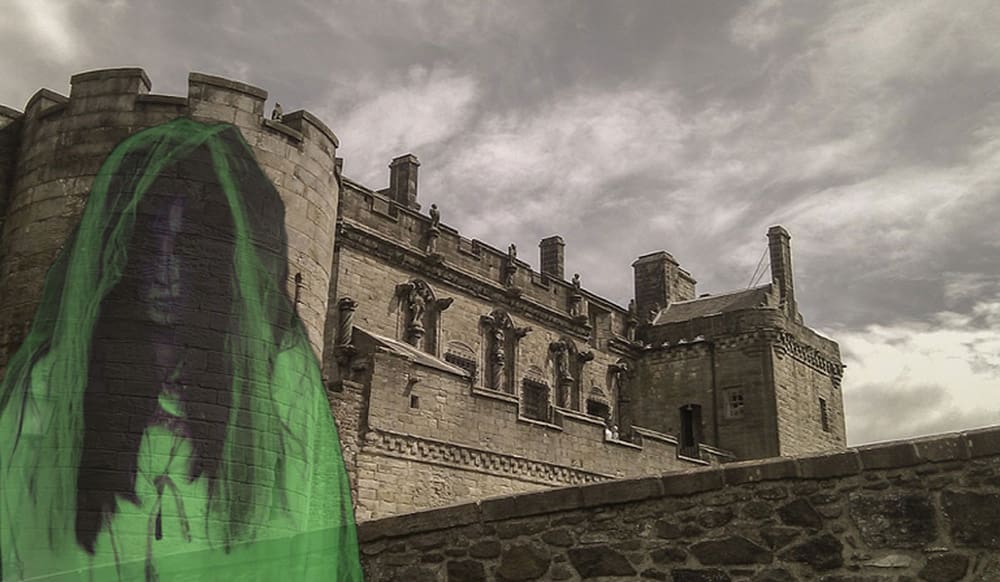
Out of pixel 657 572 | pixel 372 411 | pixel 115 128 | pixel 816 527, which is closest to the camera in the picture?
pixel 816 527

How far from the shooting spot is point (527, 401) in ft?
86.6

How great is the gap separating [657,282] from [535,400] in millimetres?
9738

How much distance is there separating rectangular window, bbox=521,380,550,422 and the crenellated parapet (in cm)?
1310

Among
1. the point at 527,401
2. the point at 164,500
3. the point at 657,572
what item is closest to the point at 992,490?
the point at 657,572

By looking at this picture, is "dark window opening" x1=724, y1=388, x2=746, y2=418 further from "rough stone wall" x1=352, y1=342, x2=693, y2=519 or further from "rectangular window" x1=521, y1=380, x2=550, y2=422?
"rough stone wall" x1=352, y1=342, x2=693, y2=519

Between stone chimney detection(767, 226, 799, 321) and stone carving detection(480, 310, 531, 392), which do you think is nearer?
stone carving detection(480, 310, 531, 392)

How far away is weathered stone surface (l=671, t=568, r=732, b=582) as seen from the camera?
21.5 ft

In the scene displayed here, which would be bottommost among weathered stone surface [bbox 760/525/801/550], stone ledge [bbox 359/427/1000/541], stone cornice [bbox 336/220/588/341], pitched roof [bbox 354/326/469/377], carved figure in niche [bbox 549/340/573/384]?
weathered stone surface [bbox 760/525/801/550]

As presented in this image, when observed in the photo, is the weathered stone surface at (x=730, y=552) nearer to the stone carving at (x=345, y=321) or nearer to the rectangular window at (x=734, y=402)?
the stone carving at (x=345, y=321)

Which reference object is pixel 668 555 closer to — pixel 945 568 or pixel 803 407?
pixel 945 568

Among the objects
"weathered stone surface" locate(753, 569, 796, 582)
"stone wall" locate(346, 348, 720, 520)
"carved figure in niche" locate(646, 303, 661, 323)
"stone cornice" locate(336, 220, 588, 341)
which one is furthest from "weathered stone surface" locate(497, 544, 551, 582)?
"carved figure in niche" locate(646, 303, 661, 323)

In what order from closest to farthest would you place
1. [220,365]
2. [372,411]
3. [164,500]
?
[164,500], [220,365], [372,411]

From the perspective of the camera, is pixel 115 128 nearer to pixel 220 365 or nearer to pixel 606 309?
pixel 220 365

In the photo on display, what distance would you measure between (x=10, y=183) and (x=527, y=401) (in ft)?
51.2
